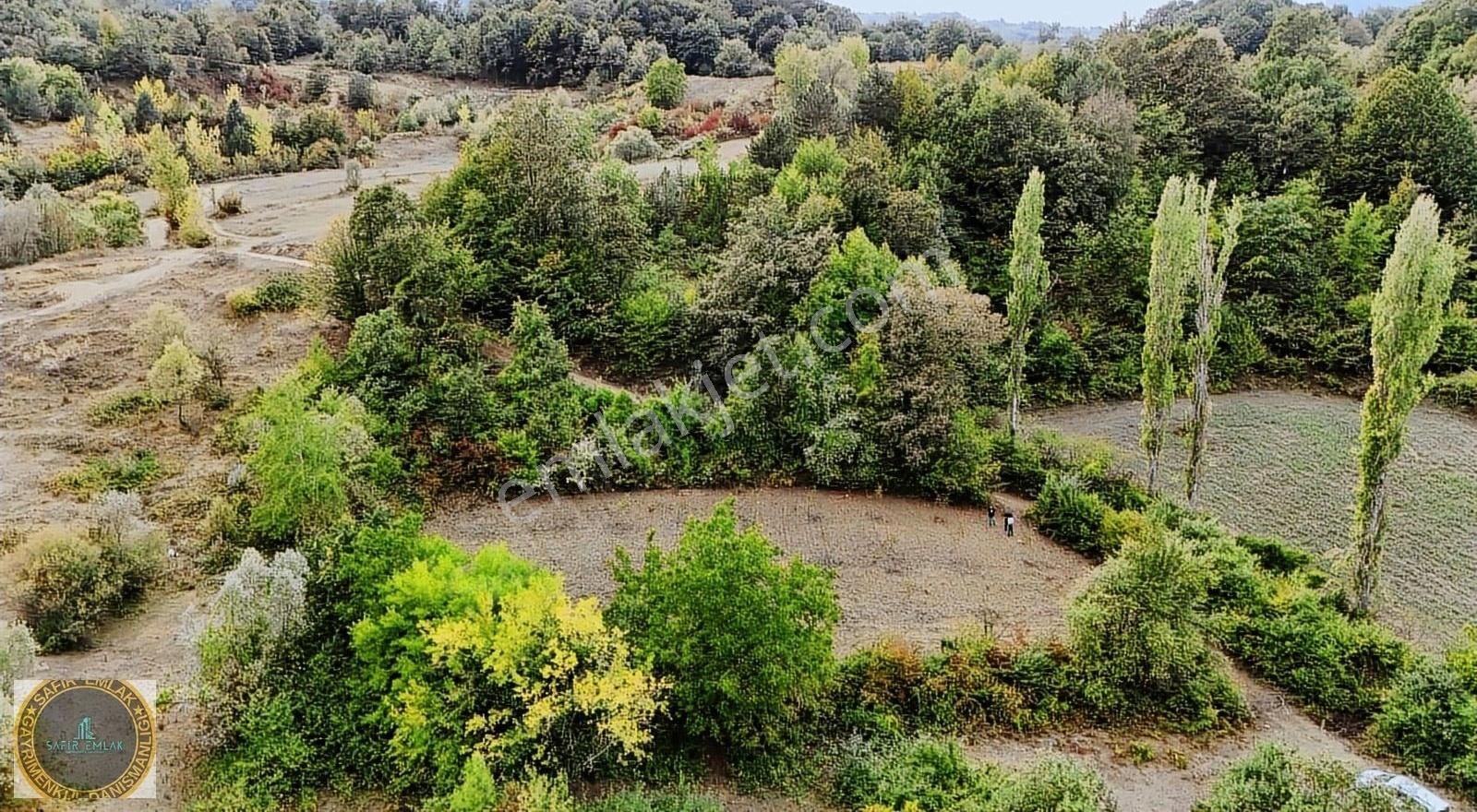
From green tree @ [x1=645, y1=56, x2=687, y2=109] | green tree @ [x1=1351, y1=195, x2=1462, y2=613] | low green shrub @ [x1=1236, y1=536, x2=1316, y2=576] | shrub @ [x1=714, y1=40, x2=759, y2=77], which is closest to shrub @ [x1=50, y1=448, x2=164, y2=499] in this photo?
low green shrub @ [x1=1236, y1=536, x2=1316, y2=576]

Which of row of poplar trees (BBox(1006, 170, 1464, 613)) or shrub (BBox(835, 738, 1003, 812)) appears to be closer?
shrub (BBox(835, 738, 1003, 812))

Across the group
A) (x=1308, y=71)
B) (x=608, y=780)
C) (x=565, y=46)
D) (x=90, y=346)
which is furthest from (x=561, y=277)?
(x=565, y=46)

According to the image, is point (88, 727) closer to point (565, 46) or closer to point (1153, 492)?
point (1153, 492)

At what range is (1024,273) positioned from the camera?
87.8 feet

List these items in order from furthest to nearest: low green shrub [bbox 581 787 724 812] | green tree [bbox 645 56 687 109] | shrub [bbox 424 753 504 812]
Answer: green tree [bbox 645 56 687 109] → low green shrub [bbox 581 787 724 812] → shrub [bbox 424 753 504 812]

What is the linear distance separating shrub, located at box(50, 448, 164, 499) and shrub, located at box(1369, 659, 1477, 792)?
1116 inches

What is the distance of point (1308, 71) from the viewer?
42.6m

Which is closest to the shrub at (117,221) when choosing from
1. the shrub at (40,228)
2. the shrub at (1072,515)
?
the shrub at (40,228)

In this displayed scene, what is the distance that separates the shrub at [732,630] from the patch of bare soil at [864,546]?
11.8 ft

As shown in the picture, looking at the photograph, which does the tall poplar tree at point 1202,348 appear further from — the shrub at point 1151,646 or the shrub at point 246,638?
the shrub at point 246,638

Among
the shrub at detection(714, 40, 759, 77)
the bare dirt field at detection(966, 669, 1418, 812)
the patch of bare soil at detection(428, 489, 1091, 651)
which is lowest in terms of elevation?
the bare dirt field at detection(966, 669, 1418, 812)

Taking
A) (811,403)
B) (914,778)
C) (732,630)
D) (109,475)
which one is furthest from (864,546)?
(109,475)

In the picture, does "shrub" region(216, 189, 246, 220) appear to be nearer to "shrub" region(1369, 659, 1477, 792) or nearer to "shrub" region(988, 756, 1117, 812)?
"shrub" region(988, 756, 1117, 812)

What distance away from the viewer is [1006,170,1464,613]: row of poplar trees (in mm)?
18859
